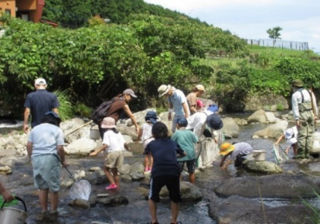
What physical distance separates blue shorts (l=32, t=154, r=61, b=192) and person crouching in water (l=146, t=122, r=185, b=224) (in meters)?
1.40

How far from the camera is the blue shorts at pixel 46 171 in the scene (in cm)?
640

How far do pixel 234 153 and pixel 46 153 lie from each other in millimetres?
4879

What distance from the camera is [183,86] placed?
75.6 feet

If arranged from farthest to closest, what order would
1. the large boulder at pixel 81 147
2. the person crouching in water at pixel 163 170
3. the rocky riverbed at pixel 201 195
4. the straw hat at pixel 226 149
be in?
the large boulder at pixel 81 147 < the straw hat at pixel 226 149 < the rocky riverbed at pixel 201 195 < the person crouching in water at pixel 163 170

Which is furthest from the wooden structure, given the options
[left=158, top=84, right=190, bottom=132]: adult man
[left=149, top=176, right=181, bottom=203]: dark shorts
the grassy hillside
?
[left=149, top=176, right=181, bottom=203]: dark shorts

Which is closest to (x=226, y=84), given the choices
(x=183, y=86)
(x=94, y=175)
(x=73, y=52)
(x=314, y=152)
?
(x=183, y=86)

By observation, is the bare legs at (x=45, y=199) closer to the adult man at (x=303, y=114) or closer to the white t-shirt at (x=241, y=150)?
the white t-shirt at (x=241, y=150)

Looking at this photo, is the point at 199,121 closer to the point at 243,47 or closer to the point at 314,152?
the point at 314,152

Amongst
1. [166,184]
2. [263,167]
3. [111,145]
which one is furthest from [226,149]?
[166,184]

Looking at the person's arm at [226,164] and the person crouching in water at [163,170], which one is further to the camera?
the person's arm at [226,164]

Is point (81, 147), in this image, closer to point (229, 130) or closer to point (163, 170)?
point (229, 130)

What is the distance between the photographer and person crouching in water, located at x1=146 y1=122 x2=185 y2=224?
5.96 meters

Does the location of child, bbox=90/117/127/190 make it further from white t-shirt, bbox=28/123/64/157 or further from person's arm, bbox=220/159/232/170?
person's arm, bbox=220/159/232/170

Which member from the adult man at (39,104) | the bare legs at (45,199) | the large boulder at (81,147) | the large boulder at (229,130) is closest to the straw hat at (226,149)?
the adult man at (39,104)
